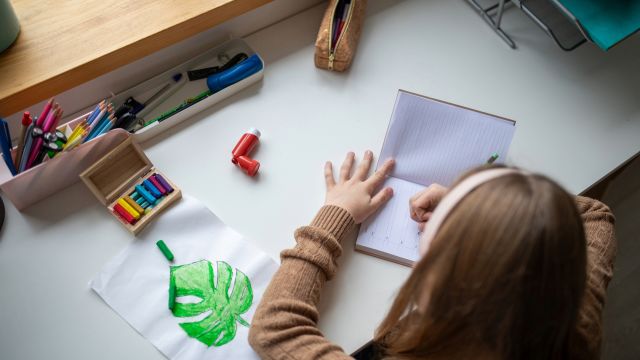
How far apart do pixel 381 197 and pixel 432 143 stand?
15 centimetres

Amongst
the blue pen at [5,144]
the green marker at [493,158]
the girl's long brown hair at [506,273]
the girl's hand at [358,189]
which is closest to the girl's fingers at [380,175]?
the girl's hand at [358,189]

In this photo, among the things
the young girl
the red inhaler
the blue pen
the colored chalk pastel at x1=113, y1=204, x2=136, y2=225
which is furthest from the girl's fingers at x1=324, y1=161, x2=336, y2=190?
the blue pen

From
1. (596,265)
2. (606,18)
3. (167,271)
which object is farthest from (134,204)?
(606,18)

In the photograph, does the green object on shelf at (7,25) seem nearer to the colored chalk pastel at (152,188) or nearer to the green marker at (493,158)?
the colored chalk pastel at (152,188)

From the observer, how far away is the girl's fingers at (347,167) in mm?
907

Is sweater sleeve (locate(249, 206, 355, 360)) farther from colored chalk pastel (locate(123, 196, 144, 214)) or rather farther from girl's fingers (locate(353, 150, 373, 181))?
colored chalk pastel (locate(123, 196, 144, 214))

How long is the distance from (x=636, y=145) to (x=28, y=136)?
104 cm

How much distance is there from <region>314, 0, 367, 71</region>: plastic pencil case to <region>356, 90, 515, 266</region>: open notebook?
0.44ft

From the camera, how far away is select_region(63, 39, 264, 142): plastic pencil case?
3.11 ft

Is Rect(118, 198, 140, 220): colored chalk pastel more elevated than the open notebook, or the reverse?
the open notebook

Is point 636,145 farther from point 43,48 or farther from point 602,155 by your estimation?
point 43,48

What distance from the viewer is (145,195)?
87cm

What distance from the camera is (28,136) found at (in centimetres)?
80

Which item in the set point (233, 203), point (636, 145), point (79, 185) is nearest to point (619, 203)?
point (636, 145)
